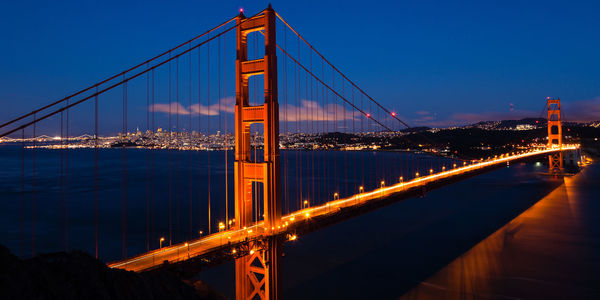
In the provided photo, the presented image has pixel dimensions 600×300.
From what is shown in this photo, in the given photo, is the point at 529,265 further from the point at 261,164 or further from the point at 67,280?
the point at 67,280

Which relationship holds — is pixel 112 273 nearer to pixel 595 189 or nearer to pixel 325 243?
pixel 325 243

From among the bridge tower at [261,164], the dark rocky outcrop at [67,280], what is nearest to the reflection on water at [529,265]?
the bridge tower at [261,164]

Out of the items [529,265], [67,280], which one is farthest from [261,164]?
[529,265]

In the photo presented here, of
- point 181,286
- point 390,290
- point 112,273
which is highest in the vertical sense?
point 112,273

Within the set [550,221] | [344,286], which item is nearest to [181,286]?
[344,286]

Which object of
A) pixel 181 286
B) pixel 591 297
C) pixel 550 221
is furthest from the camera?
pixel 550 221

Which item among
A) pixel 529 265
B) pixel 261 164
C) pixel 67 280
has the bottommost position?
pixel 529 265
